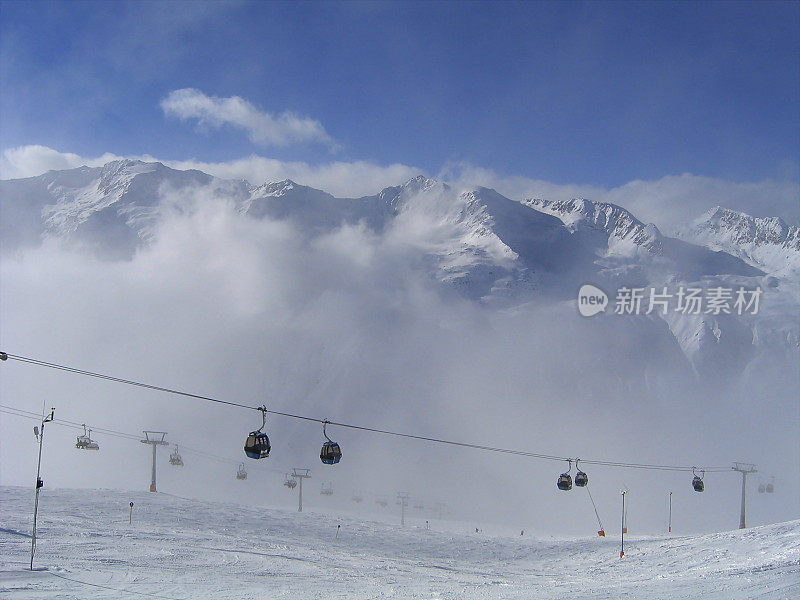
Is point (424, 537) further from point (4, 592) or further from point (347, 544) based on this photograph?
point (4, 592)

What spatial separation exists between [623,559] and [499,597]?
1779 centimetres

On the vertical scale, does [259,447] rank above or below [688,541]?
above

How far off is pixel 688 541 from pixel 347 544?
78.6 feet

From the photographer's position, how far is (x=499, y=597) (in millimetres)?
30844

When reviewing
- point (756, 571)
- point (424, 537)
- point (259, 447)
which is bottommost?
point (424, 537)

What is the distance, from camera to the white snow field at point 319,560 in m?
29.3

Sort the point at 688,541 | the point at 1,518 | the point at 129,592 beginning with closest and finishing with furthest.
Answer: the point at 129,592, the point at 1,518, the point at 688,541

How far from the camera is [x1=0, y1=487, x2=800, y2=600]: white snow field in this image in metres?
29.3

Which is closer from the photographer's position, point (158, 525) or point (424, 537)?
point (158, 525)

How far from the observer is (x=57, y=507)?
169 ft

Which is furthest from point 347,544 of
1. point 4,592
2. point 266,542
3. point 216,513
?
point 4,592

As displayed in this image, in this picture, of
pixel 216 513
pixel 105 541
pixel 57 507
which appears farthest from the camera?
pixel 216 513

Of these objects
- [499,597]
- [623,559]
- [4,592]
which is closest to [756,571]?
[499,597]

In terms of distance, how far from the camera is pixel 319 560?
42.3 m
